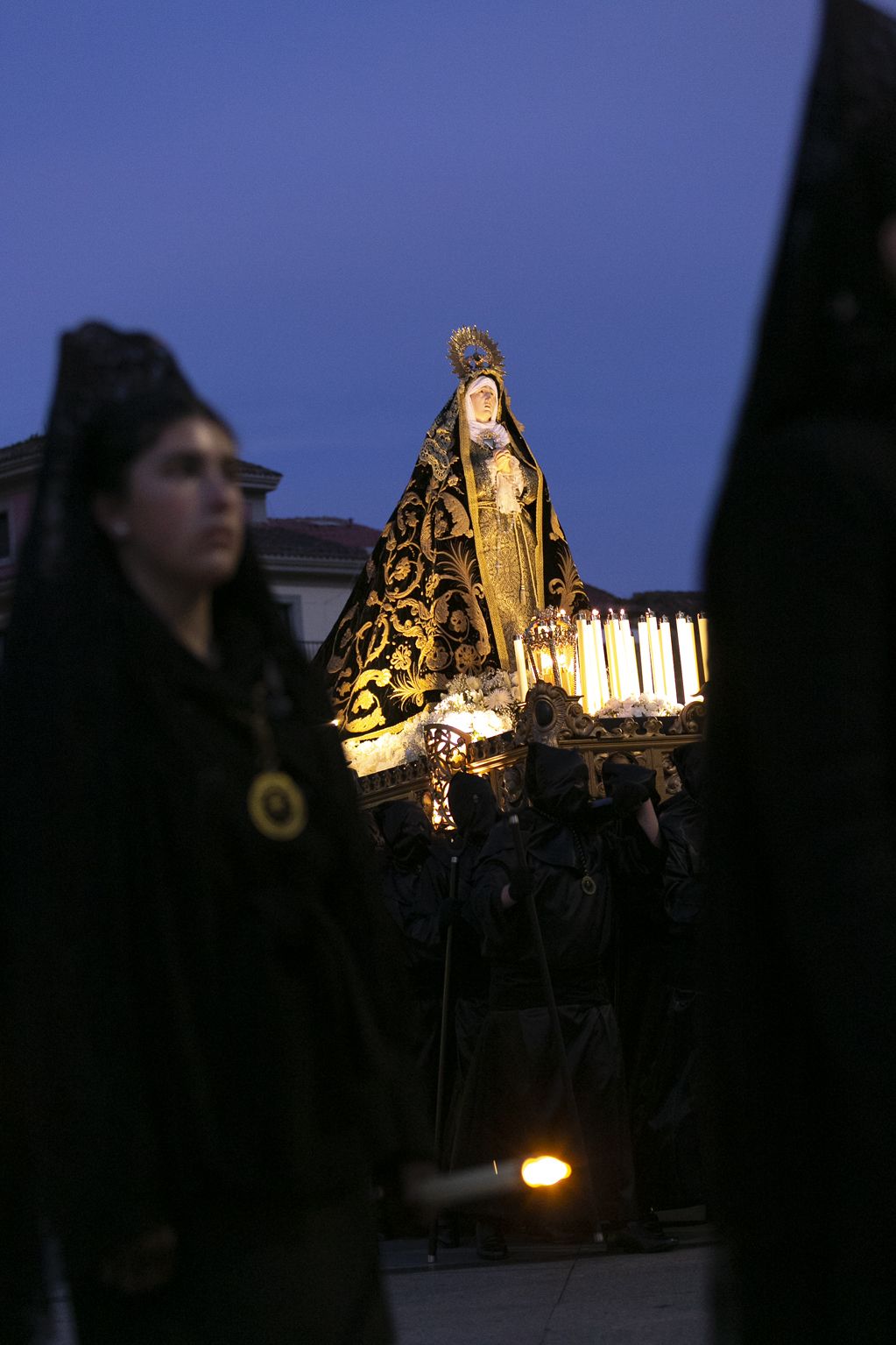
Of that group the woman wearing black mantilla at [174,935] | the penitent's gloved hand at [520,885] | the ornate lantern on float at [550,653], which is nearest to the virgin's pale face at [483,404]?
the ornate lantern on float at [550,653]

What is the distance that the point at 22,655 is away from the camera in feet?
9.07

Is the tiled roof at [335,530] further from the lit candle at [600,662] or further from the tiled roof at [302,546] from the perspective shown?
the lit candle at [600,662]

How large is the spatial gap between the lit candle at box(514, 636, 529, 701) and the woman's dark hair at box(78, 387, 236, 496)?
6.79 m

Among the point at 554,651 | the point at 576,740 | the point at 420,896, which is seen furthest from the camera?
the point at 554,651

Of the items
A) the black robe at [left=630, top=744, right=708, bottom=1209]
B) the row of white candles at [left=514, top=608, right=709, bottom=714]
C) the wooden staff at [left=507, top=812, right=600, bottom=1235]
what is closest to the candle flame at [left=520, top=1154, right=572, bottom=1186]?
the wooden staff at [left=507, top=812, right=600, bottom=1235]

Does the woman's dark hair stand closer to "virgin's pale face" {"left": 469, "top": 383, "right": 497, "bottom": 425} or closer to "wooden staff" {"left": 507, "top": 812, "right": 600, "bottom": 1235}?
"wooden staff" {"left": 507, "top": 812, "right": 600, "bottom": 1235}

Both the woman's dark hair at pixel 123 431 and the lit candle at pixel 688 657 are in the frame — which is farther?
the lit candle at pixel 688 657

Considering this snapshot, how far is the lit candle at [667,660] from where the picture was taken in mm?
9359

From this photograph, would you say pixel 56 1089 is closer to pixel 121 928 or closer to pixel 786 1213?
pixel 121 928

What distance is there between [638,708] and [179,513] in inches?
249

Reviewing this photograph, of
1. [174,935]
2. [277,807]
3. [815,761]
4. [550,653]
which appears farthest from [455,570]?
[815,761]

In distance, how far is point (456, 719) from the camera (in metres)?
9.79

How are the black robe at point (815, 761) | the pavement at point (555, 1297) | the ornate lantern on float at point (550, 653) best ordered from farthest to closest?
1. the ornate lantern on float at point (550, 653)
2. the pavement at point (555, 1297)
3. the black robe at point (815, 761)

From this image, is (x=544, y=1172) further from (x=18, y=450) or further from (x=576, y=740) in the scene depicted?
(x=18, y=450)
